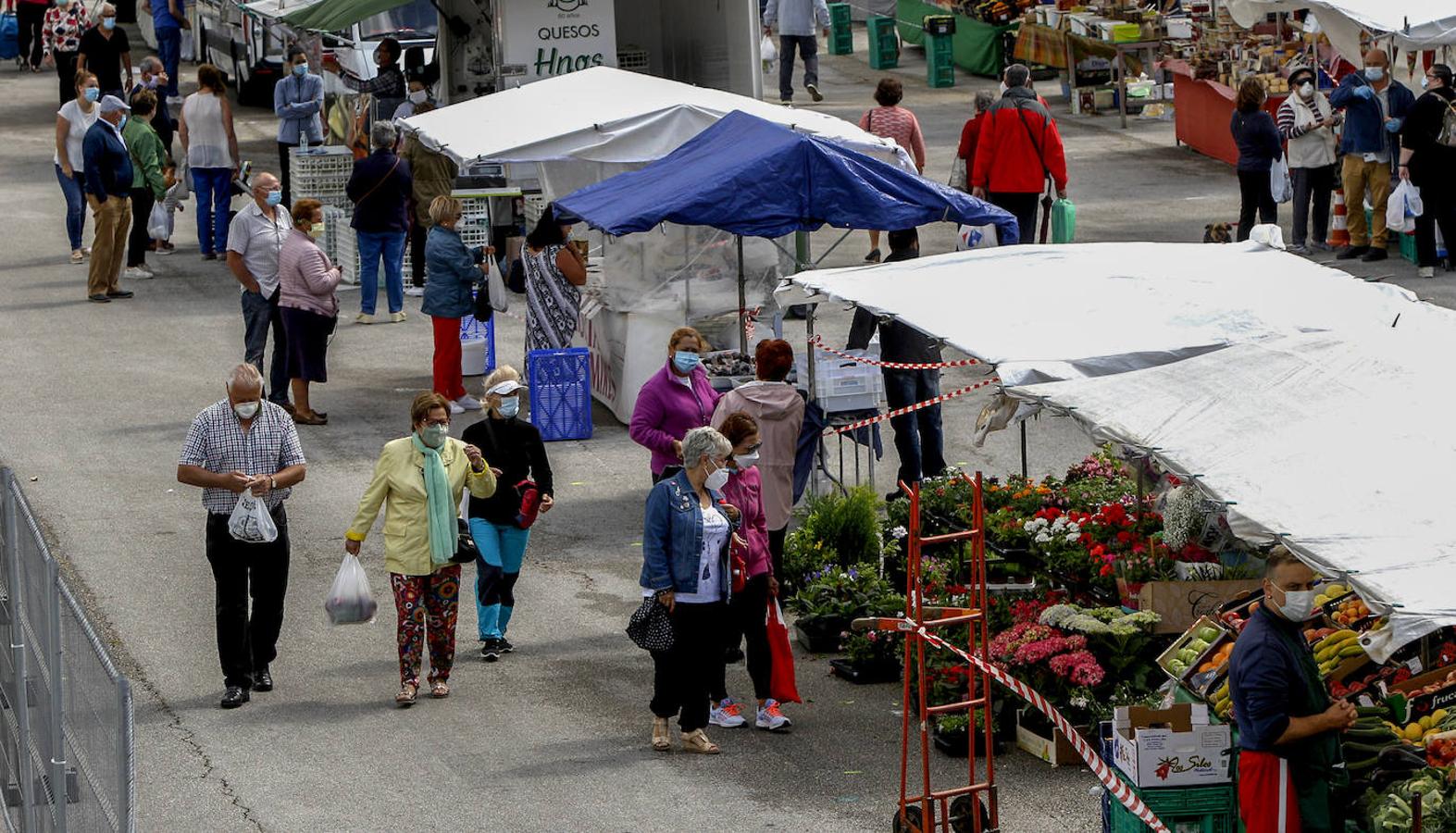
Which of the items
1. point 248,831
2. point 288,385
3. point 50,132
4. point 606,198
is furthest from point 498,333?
point 50,132

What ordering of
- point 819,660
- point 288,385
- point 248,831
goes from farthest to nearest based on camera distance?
point 288,385, point 819,660, point 248,831

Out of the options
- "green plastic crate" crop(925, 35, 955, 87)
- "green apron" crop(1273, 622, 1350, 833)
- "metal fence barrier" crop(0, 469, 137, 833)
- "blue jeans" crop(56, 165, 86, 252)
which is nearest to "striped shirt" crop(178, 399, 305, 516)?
"metal fence barrier" crop(0, 469, 137, 833)

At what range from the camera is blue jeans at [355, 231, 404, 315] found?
19047 millimetres

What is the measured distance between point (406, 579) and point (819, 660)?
2.38 m

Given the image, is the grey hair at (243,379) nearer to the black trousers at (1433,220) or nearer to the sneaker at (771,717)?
the sneaker at (771,717)

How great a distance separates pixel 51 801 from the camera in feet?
24.3

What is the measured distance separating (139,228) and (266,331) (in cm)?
542

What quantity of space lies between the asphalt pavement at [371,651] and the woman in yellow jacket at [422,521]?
0.40 metres

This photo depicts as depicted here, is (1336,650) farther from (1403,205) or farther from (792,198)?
(1403,205)

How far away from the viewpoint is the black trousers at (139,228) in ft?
67.9

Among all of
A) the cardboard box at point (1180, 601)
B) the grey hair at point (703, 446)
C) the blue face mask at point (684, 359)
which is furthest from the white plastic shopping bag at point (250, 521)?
the cardboard box at point (1180, 601)

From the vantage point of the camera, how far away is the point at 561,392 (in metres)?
15.9

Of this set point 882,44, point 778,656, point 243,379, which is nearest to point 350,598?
point 243,379

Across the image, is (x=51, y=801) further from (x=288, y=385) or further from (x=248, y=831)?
(x=288, y=385)
